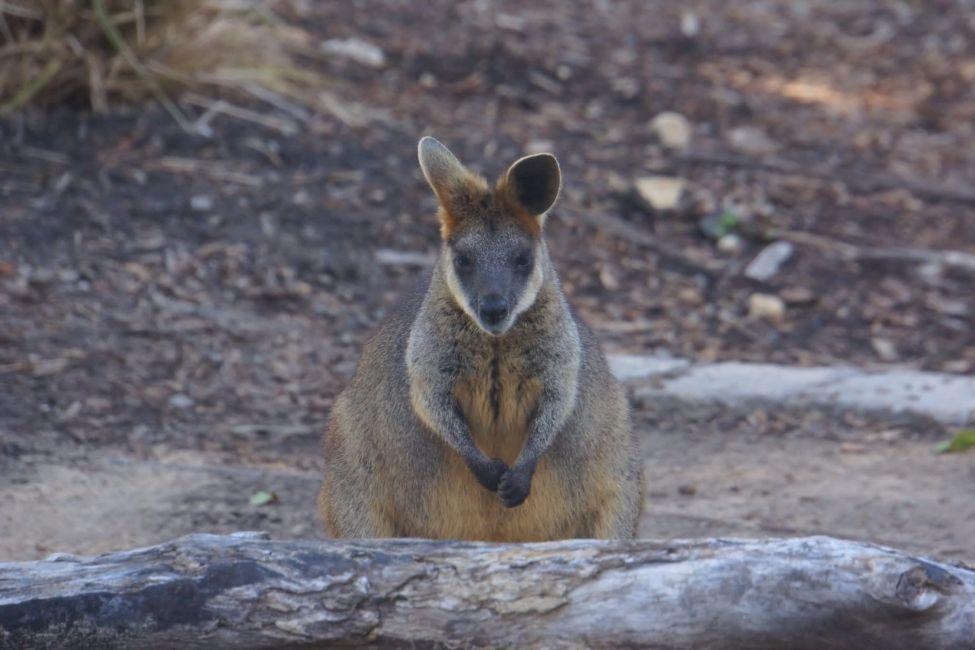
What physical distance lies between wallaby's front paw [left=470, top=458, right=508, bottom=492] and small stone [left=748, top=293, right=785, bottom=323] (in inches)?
136

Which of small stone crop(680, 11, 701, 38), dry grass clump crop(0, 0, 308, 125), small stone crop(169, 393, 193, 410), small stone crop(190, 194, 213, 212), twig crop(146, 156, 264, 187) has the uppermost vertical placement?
small stone crop(680, 11, 701, 38)

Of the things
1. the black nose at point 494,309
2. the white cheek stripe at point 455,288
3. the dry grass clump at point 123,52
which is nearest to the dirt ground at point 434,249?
the dry grass clump at point 123,52

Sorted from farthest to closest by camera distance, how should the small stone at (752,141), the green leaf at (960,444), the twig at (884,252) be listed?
the small stone at (752,141), the twig at (884,252), the green leaf at (960,444)

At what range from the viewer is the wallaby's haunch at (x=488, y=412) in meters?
4.18

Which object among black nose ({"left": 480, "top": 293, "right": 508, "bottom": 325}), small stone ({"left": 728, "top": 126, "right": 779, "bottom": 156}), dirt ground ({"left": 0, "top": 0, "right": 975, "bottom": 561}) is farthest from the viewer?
small stone ({"left": 728, "top": 126, "right": 779, "bottom": 156})

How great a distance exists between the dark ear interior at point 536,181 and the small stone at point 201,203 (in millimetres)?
3600

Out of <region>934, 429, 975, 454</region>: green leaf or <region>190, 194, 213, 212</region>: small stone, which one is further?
<region>190, 194, 213, 212</region>: small stone

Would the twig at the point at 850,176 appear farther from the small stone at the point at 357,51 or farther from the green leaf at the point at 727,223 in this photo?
the small stone at the point at 357,51

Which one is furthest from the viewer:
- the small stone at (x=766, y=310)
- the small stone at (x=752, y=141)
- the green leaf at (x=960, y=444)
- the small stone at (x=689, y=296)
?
the small stone at (x=752, y=141)

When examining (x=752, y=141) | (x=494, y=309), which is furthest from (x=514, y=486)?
(x=752, y=141)

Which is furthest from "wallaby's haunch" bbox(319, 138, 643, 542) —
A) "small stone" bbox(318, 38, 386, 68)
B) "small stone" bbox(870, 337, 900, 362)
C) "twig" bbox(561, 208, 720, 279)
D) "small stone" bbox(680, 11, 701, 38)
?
"small stone" bbox(680, 11, 701, 38)

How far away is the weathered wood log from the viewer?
10.4 ft

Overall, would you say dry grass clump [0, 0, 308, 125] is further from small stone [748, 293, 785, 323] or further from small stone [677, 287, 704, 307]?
small stone [748, 293, 785, 323]

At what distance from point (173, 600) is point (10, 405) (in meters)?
2.96
